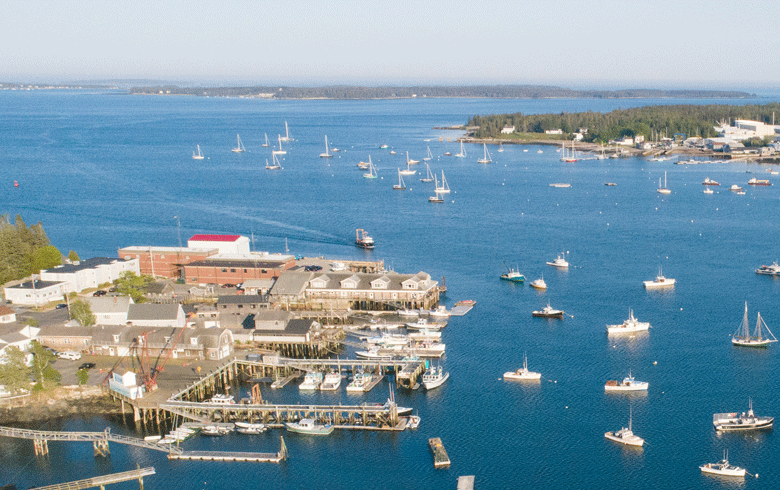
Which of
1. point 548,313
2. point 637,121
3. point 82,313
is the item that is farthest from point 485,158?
point 82,313

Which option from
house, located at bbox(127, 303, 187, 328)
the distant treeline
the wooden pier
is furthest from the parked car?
the distant treeline

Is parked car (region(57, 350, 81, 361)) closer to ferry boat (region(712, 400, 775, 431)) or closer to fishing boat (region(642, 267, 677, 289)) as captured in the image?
ferry boat (region(712, 400, 775, 431))

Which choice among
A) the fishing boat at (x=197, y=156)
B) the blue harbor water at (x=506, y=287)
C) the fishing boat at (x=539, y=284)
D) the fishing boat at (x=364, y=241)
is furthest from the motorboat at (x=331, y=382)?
the fishing boat at (x=197, y=156)

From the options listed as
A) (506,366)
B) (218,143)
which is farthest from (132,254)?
(218,143)

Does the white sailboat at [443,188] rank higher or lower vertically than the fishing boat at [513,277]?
higher

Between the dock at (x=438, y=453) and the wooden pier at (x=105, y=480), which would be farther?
the dock at (x=438, y=453)

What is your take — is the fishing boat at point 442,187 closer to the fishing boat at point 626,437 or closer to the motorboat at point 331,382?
the motorboat at point 331,382
